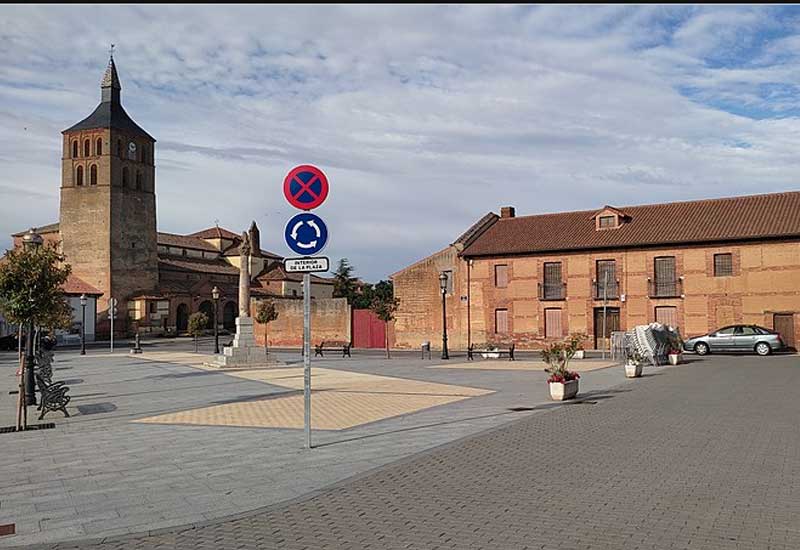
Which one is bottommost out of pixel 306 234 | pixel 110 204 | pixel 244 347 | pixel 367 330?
pixel 244 347

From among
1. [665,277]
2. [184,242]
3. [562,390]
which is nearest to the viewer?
[562,390]

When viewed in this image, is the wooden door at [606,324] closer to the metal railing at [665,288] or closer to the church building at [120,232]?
the metal railing at [665,288]

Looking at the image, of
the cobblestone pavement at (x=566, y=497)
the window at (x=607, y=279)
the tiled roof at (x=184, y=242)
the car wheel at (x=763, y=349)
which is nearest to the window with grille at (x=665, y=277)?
the window at (x=607, y=279)

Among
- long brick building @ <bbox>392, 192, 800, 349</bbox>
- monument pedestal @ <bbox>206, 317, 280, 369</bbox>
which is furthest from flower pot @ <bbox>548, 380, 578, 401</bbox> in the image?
long brick building @ <bbox>392, 192, 800, 349</bbox>

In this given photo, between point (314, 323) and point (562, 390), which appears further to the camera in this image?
point (314, 323)

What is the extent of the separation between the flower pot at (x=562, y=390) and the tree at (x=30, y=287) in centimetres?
990

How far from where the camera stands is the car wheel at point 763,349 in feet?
104

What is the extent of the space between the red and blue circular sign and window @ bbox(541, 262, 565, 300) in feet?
110

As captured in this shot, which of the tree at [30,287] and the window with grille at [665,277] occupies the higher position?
the window with grille at [665,277]

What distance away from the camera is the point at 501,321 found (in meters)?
43.5

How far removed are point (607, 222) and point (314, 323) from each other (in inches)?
837

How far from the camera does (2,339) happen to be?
172ft

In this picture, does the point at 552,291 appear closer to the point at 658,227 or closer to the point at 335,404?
the point at 658,227

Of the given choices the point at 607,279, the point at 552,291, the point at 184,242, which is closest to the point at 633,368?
the point at 607,279
